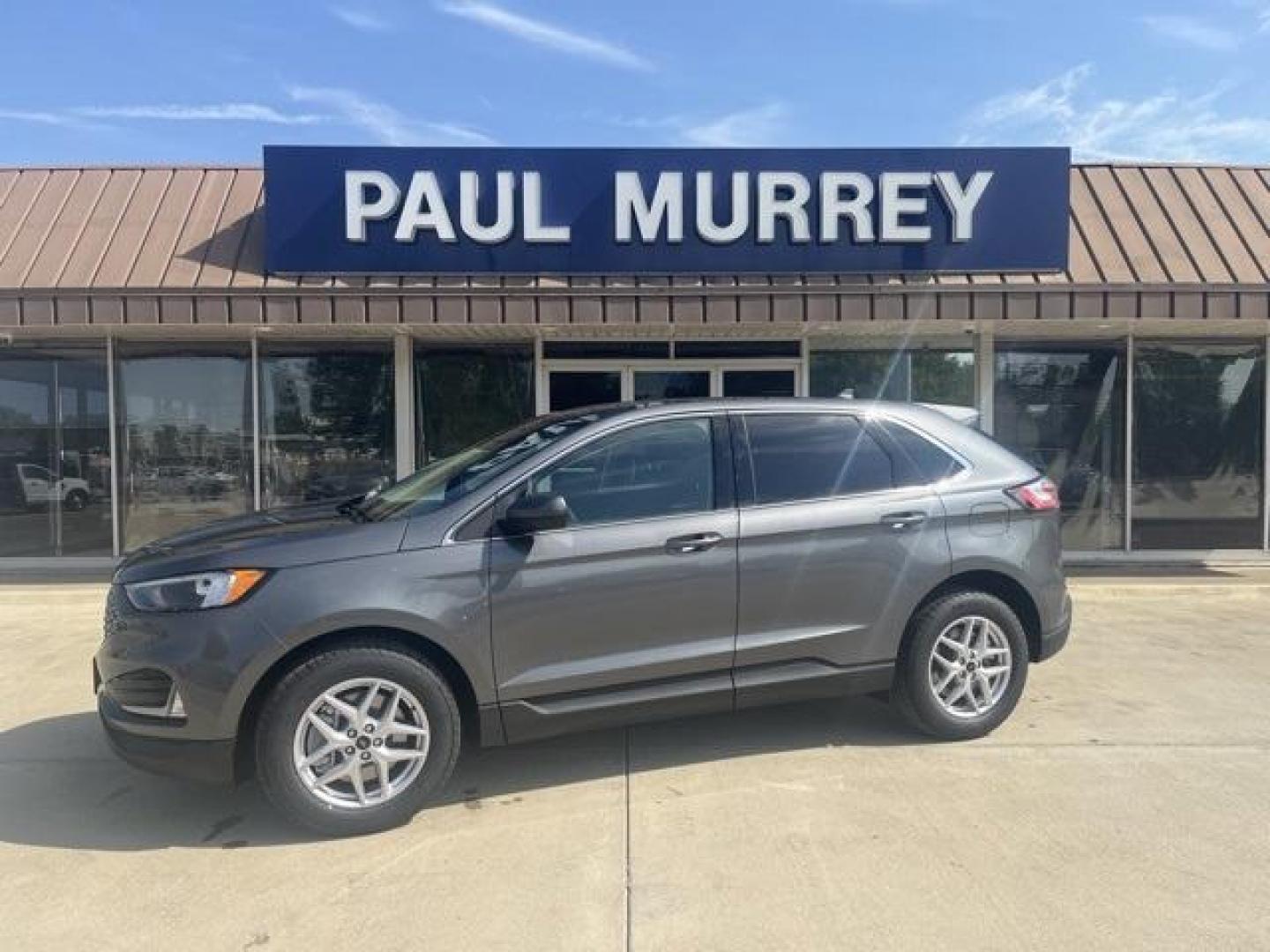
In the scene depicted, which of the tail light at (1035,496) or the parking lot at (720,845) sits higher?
the tail light at (1035,496)

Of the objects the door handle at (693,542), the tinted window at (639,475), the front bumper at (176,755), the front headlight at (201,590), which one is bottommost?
the front bumper at (176,755)

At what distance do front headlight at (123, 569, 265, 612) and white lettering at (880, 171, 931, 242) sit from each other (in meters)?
7.03

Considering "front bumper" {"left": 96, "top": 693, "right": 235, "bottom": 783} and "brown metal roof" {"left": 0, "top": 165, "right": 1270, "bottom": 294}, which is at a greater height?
"brown metal roof" {"left": 0, "top": 165, "right": 1270, "bottom": 294}

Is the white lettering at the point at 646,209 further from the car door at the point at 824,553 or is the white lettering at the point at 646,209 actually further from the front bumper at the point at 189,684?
the front bumper at the point at 189,684

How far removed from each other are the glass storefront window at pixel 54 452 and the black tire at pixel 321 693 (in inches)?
299

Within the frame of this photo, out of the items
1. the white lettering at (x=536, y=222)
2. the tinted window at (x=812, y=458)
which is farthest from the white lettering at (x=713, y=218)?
the tinted window at (x=812, y=458)

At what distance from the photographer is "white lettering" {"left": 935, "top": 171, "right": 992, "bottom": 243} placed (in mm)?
9141

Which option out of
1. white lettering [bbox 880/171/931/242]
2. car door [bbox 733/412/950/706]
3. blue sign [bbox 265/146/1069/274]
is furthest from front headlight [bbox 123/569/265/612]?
white lettering [bbox 880/171/931/242]

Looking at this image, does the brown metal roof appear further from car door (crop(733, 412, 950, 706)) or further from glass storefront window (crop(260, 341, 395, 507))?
car door (crop(733, 412, 950, 706))

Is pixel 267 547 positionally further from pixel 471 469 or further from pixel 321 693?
pixel 471 469

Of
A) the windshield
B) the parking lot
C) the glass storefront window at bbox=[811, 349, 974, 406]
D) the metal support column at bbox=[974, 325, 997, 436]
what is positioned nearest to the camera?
the parking lot

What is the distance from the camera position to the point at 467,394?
10.4 m

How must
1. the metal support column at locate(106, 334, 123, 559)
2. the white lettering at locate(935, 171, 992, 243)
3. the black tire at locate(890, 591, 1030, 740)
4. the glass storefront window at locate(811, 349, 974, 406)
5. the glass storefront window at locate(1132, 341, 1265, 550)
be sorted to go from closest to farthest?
the black tire at locate(890, 591, 1030, 740) < the white lettering at locate(935, 171, 992, 243) < the metal support column at locate(106, 334, 123, 559) < the glass storefront window at locate(811, 349, 974, 406) < the glass storefront window at locate(1132, 341, 1265, 550)

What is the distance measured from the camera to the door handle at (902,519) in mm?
4707
